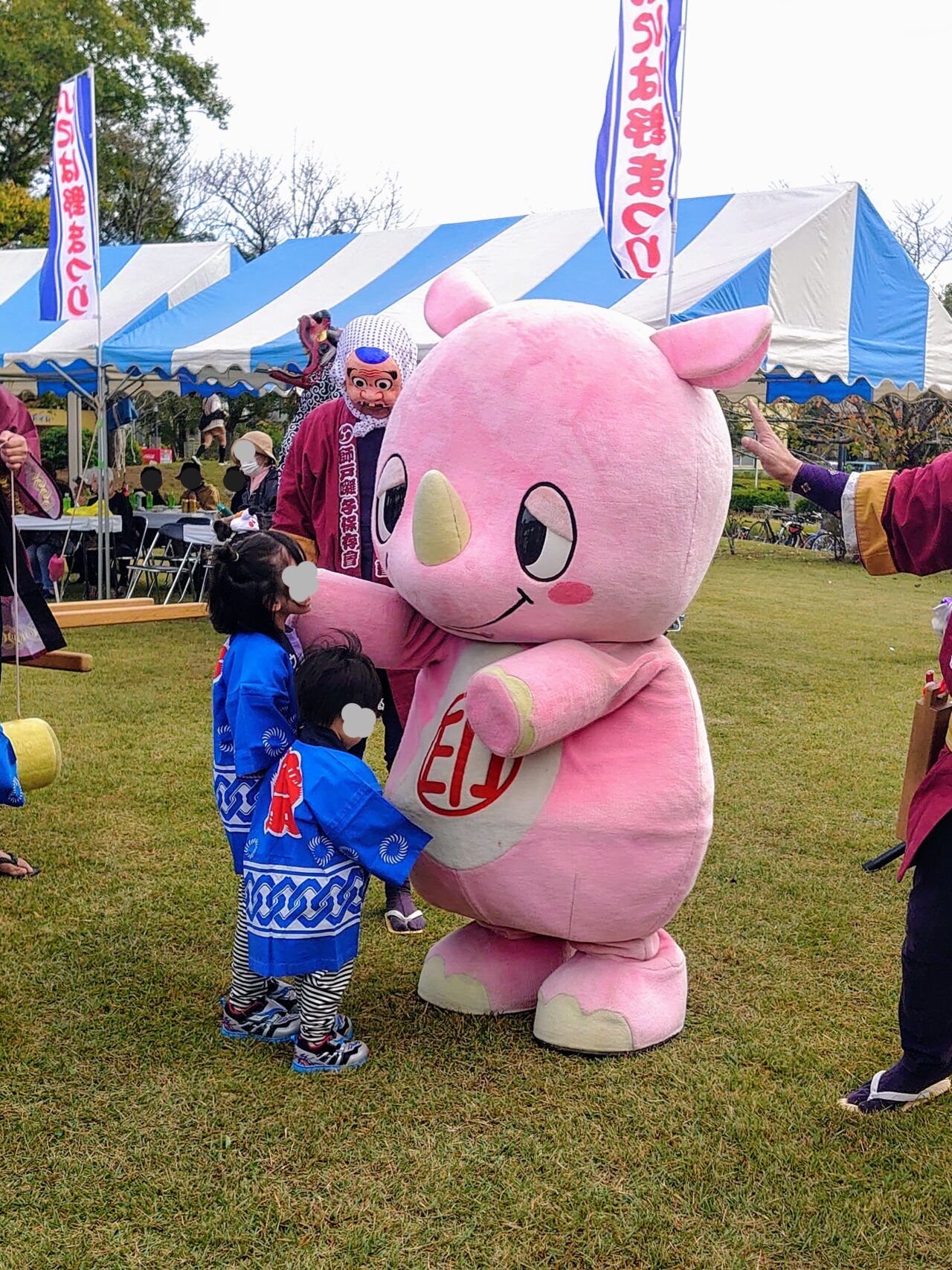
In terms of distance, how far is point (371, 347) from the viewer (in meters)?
3.86

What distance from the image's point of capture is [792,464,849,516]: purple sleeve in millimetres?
2637

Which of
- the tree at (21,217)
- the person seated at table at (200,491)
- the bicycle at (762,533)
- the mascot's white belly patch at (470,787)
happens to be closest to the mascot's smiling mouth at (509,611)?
the mascot's white belly patch at (470,787)

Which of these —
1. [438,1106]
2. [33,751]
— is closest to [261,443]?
[33,751]

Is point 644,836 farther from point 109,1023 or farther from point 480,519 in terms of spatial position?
point 109,1023

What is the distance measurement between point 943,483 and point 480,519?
0.98m

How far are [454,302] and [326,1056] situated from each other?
1.95 metres

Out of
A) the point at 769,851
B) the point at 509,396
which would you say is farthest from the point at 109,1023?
the point at 769,851

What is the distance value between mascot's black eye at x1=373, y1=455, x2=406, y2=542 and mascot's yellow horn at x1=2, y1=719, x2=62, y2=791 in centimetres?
161

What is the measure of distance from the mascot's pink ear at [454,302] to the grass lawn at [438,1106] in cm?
183

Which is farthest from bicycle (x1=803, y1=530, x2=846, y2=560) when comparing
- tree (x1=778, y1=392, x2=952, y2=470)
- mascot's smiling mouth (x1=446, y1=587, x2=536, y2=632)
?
mascot's smiling mouth (x1=446, y1=587, x2=536, y2=632)

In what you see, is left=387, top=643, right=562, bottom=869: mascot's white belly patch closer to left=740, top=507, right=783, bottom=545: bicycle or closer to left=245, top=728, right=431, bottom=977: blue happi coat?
left=245, top=728, right=431, bottom=977: blue happi coat

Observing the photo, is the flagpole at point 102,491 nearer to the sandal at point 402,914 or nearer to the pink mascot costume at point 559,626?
the sandal at point 402,914

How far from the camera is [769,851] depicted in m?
4.70

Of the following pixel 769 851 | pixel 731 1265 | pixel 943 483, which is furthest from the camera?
pixel 769 851
